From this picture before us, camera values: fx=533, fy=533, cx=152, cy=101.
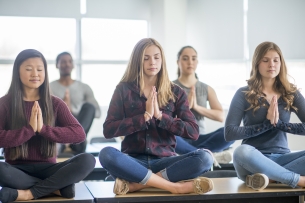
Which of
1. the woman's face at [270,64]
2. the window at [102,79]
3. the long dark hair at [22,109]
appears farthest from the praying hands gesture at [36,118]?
the window at [102,79]

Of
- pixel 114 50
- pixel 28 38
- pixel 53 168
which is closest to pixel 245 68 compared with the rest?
pixel 114 50

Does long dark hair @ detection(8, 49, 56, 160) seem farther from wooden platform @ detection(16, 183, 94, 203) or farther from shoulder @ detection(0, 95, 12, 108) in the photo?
wooden platform @ detection(16, 183, 94, 203)

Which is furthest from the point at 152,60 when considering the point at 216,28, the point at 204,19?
the point at 204,19

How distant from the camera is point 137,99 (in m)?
3.16

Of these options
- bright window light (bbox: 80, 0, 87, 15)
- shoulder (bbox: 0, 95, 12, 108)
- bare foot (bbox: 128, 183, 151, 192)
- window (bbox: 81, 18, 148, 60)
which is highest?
bright window light (bbox: 80, 0, 87, 15)

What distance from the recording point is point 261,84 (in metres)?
3.44

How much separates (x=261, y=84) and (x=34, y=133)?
58.5 inches

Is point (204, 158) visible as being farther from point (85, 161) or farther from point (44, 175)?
point (44, 175)

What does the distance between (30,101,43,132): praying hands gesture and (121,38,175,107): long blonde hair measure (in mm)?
610

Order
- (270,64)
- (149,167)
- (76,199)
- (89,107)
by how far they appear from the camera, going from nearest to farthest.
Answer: (76,199)
(149,167)
(270,64)
(89,107)

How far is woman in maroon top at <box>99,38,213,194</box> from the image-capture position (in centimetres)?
294

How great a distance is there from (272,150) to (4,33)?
4.90 metres

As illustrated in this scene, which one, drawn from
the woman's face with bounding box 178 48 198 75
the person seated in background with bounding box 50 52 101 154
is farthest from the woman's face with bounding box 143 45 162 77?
the person seated in background with bounding box 50 52 101 154

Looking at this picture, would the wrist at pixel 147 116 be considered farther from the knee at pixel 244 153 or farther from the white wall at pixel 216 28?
the white wall at pixel 216 28
